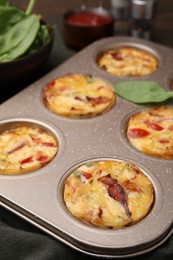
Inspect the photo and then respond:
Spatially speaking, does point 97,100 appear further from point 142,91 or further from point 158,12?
point 158,12

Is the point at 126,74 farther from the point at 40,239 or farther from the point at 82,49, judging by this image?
the point at 40,239

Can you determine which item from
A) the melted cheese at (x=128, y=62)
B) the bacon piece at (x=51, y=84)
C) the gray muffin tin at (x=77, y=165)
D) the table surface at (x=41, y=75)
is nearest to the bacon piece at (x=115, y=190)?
the gray muffin tin at (x=77, y=165)

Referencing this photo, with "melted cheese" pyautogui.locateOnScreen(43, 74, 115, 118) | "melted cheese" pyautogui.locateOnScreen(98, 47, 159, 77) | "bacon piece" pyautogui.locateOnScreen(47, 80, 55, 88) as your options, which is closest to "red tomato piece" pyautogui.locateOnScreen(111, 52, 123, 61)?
"melted cheese" pyautogui.locateOnScreen(98, 47, 159, 77)

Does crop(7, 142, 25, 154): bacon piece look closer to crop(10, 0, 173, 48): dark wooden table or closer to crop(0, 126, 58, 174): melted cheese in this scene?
crop(0, 126, 58, 174): melted cheese

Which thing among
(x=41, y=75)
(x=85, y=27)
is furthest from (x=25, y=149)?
(x=85, y=27)

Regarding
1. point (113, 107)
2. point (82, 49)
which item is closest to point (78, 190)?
point (113, 107)

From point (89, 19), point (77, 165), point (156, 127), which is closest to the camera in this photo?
point (77, 165)
